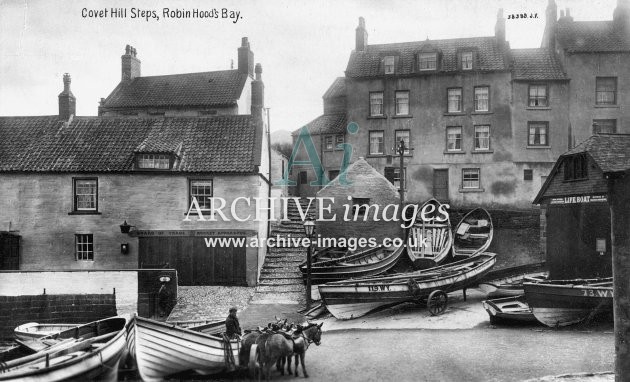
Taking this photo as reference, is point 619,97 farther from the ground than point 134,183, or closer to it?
farther from the ground

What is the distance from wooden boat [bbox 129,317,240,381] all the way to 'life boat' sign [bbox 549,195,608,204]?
559 inches

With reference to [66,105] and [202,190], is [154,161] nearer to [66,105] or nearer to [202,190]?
[202,190]

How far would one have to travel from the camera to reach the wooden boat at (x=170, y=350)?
36.3 feet

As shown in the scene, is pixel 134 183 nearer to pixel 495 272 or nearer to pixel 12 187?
pixel 12 187

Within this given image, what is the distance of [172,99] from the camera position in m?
38.9

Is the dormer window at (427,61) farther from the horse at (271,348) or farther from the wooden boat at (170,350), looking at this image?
the wooden boat at (170,350)

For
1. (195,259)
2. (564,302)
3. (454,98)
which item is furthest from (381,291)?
(454,98)

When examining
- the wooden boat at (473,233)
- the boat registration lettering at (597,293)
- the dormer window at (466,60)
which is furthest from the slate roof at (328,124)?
the boat registration lettering at (597,293)

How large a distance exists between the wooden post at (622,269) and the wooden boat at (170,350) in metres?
7.61

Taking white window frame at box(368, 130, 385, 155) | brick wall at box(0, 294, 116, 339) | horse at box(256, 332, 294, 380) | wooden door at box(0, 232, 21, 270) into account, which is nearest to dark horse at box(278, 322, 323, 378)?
horse at box(256, 332, 294, 380)

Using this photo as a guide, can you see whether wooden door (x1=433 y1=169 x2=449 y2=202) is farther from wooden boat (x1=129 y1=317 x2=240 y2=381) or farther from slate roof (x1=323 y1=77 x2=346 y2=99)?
wooden boat (x1=129 y1=317 x2=240 y2=381)

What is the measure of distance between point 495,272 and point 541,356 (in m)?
9.86

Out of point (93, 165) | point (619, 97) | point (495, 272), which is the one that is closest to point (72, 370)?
point (93, 165)

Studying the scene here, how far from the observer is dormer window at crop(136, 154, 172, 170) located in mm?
23234
